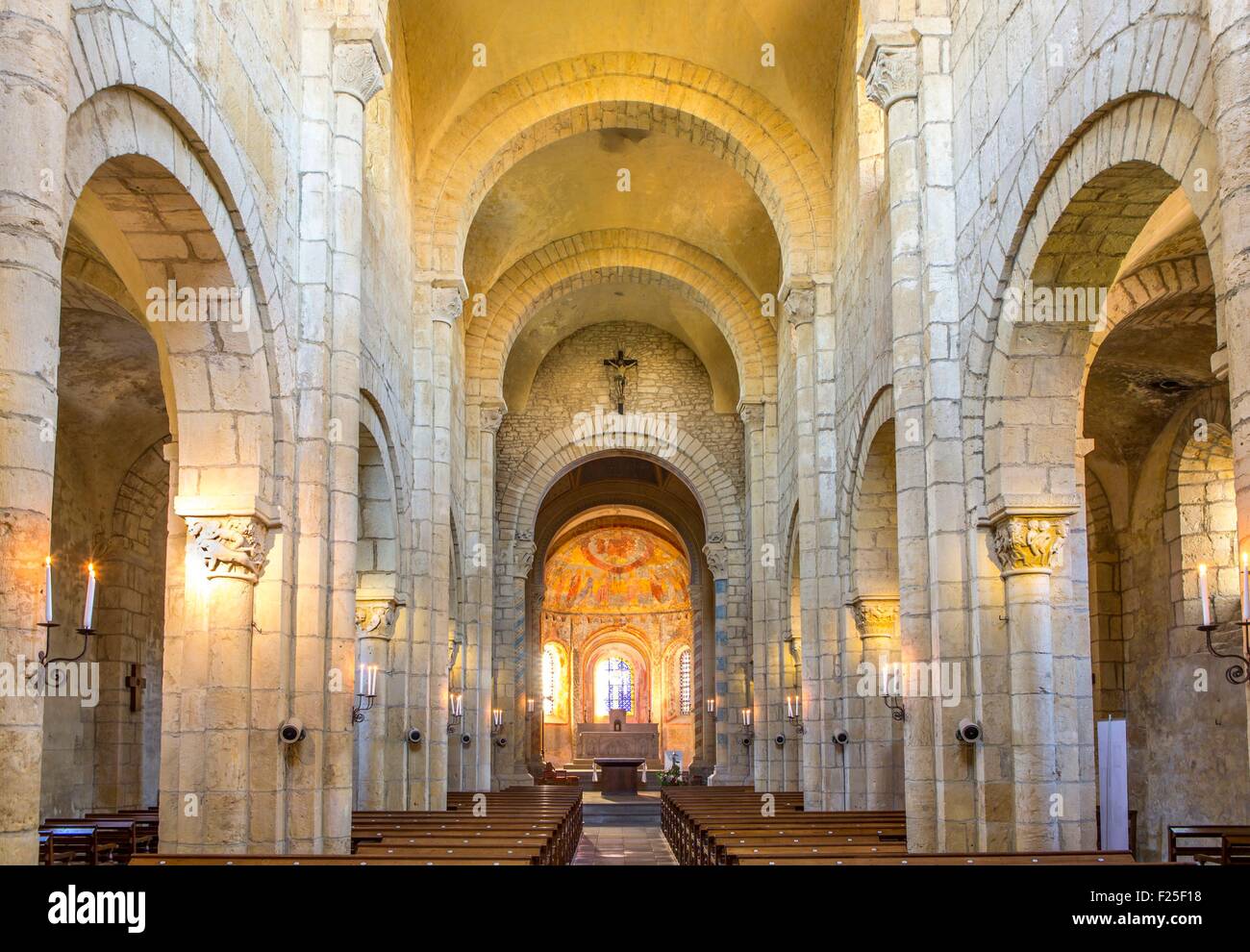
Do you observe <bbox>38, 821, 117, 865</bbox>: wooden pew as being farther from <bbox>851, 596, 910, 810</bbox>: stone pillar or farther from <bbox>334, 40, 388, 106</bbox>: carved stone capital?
<bbox>851, 596, 910, 810</bbox>: stone pillar

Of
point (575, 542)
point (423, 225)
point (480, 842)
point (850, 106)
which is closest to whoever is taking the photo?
point (480, 842)

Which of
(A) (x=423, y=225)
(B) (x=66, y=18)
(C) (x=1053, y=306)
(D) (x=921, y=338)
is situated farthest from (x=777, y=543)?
(B) (x=66, y=18)

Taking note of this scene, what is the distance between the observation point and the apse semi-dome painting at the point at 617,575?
4462 centimetres

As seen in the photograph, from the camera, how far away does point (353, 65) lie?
12477mm

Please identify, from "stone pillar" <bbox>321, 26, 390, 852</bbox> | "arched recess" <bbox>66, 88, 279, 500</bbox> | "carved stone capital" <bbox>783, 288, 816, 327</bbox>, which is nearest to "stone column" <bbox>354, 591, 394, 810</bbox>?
"stone pillar" <bbox>321, 26, 390, 852</bbox>

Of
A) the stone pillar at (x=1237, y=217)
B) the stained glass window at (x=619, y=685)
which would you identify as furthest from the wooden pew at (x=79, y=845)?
the stained glass window at (x=619, y=685)

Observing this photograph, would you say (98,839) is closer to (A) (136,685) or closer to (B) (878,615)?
(A) (136,685)

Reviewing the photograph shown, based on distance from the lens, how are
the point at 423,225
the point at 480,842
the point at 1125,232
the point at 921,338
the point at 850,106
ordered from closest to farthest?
the point at 1125,232 < the point at 480,842 < the point at 921,338 < the point at 850,106 < the point at 423,225

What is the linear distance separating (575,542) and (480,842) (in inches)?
1313

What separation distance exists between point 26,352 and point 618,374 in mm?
24168
